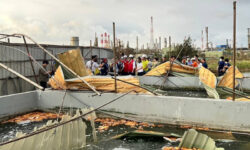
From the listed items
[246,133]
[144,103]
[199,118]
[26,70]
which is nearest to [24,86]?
[26,70]

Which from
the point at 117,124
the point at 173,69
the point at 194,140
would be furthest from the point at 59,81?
the point at 173,69

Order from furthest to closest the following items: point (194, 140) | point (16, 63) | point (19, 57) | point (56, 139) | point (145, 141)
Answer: point (19, 57)
point (16, 63)
point (145, 141)
point (194, 140)
point (56, 139)

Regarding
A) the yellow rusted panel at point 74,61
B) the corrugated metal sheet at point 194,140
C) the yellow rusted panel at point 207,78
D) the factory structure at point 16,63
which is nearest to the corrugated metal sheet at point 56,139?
the corrugated metal sheet at point 194,140

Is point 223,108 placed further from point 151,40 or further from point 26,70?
point 151,40

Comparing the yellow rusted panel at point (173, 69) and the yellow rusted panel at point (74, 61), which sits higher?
the yellow rusted panel at point (74, 61)

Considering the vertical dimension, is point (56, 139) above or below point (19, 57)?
below

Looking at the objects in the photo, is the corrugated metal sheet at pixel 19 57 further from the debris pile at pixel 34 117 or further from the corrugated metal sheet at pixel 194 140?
the corrugated metal sheet at pixel 194 140

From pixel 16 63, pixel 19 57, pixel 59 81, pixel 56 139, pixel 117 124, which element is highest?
pixel 19 57

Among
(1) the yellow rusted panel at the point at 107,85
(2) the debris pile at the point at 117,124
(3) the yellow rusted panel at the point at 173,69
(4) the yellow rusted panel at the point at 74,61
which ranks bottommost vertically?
(2) the debris pile at the point at 117,124

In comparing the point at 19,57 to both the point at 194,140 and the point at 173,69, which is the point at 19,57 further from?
the point at 194,140

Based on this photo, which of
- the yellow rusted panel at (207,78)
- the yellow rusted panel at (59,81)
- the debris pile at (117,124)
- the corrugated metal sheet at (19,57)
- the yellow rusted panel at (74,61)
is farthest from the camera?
the yellow rusted panel at (207,78)

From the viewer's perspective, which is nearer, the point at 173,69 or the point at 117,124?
the point at 117,124

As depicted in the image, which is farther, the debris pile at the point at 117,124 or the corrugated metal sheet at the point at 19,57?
the corrugated metal sheet at the point at 19,57

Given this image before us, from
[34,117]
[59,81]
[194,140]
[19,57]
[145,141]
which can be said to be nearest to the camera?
[194,140]
